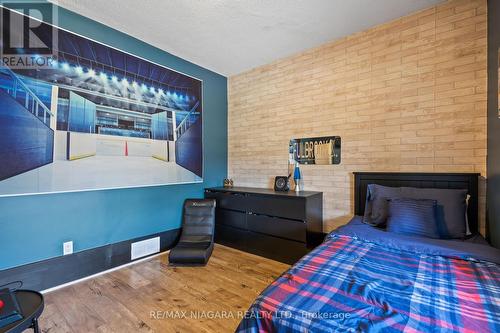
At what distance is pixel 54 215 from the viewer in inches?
87.7

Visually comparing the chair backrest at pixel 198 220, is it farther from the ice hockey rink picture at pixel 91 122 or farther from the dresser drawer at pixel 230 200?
the ice hockey rink picture at pixel 91 122

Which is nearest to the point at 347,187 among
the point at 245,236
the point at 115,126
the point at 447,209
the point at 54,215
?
the point at 447,209

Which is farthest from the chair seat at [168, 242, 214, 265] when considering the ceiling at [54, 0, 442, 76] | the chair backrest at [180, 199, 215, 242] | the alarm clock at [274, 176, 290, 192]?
the ceiling at [54, 0, 442, 76]

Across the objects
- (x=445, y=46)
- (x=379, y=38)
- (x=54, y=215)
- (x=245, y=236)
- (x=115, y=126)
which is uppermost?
(x=379, y=38)

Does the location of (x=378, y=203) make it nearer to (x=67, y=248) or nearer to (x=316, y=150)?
(x=316, y=150)

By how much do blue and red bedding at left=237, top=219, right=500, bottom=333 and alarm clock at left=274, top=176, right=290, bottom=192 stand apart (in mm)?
1582

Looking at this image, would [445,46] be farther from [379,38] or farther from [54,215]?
[54,215]

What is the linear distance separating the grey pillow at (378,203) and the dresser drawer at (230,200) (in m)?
1.52

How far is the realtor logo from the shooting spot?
77.9 inches

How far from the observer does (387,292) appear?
1122mm

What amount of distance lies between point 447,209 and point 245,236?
221cm

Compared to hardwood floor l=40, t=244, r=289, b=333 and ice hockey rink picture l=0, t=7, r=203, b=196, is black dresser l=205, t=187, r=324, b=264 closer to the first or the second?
hardwood floor l=40, t=244, r=289, b=333

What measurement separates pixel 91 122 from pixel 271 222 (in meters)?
2.35

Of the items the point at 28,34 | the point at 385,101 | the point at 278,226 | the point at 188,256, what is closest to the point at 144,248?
the point at 188,256
